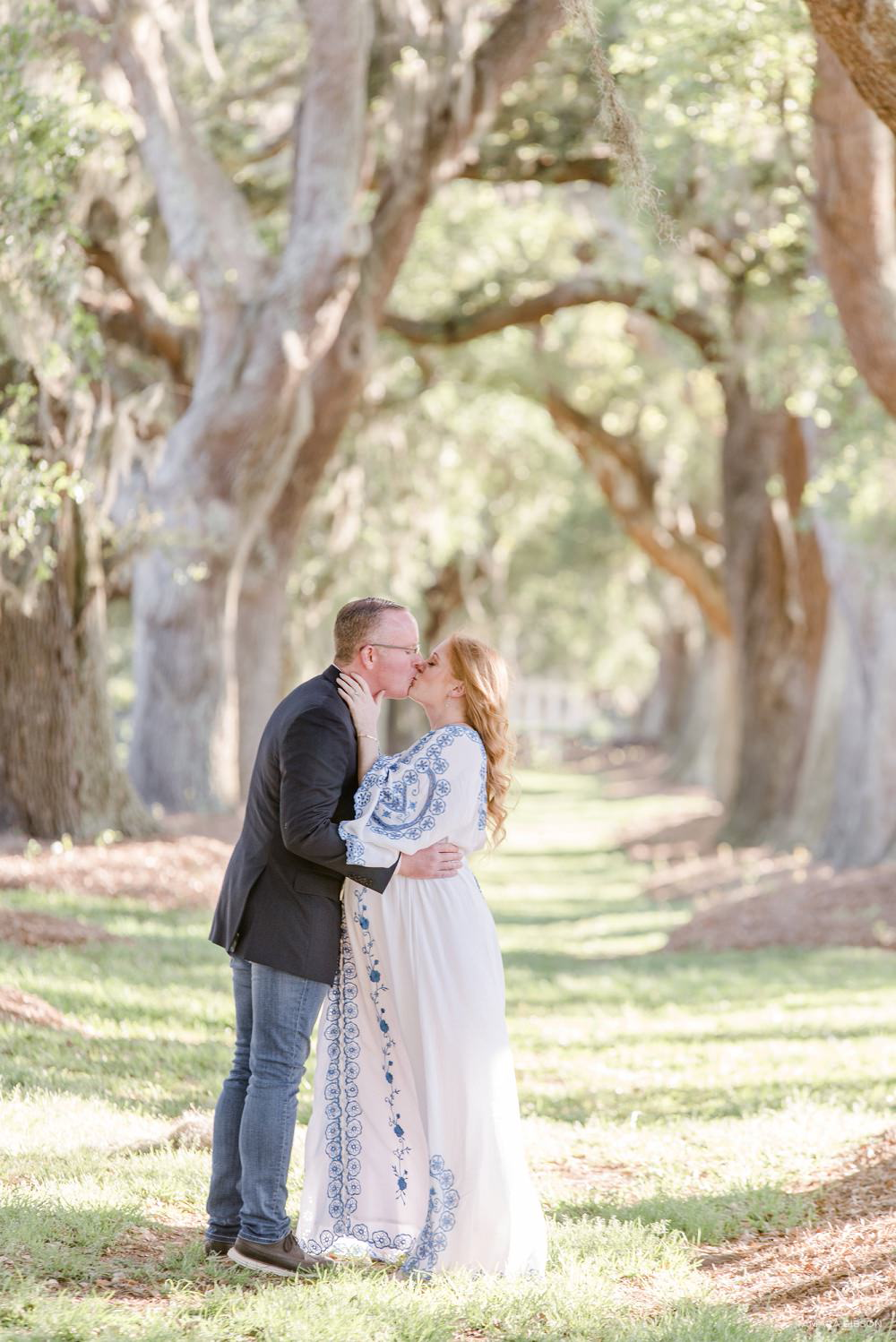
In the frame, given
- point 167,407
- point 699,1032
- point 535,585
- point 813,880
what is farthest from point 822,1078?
point 535,585

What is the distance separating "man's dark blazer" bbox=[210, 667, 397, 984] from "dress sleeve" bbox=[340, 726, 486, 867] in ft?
0.20

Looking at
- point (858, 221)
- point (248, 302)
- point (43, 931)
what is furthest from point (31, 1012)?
point (248, 302)

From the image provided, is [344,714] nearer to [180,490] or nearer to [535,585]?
[180,490]

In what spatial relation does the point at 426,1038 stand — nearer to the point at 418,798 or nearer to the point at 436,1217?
the point at 436,1217

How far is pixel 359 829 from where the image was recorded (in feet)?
17.1

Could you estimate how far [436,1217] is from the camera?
5.35 meters

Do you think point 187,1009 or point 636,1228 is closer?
point 636,1228

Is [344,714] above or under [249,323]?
under

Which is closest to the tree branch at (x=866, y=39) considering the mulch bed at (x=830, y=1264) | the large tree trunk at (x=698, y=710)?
the mulch bed at (x=830, y=1264)

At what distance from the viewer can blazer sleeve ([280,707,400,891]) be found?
16.9ft

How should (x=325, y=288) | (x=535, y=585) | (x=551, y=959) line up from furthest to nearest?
(x=535, y=585) < (x=325, y=288) < (x=551, y=959)

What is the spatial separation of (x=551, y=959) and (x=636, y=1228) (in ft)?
26.0

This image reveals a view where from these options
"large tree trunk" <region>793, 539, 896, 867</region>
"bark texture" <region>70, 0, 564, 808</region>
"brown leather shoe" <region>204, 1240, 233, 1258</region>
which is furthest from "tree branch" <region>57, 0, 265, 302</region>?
"brown leather shoe" <region>204, 1240, 233, 1258</region>

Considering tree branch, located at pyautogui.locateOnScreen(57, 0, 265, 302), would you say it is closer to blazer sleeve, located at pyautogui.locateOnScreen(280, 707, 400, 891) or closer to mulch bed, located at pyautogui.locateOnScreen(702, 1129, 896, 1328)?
blazer sleeve, located at pyautogui.locateOnScreen(280, 707, 400, 891)
